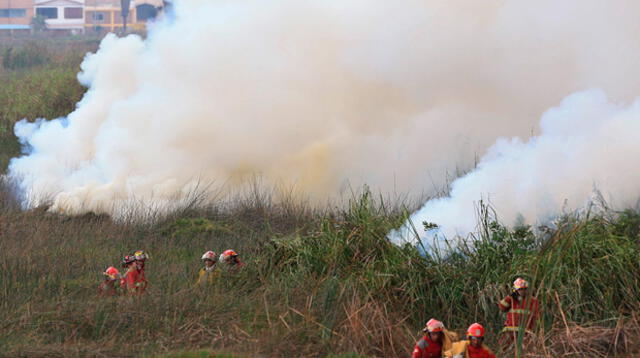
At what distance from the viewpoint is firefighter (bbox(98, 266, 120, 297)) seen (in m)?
11.2

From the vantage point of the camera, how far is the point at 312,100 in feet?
56.3

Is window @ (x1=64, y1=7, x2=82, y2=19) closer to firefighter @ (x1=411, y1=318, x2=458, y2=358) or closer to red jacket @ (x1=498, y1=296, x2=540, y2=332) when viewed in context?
red jacket @ (x1=498, y1=296, x2=540, y2=332)

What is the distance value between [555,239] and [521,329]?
1.39 m

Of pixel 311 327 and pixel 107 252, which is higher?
pixel 107 252

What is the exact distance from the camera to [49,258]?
41.4 feet

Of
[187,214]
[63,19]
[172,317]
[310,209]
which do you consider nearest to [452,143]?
[310,209]

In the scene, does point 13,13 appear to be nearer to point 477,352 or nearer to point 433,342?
point 433,342

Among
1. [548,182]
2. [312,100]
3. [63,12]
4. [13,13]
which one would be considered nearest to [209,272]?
[548,182]

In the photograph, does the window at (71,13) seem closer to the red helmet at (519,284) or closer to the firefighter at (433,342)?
the red helmet at (519,284)

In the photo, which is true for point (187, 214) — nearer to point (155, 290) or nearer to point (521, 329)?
point (155, 290)

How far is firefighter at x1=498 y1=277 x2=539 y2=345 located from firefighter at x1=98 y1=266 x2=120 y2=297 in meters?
4.46

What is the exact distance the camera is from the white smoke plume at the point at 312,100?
52.8 feet

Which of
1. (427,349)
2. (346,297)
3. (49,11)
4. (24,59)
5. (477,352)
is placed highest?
(49,11)

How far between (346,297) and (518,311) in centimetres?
168
